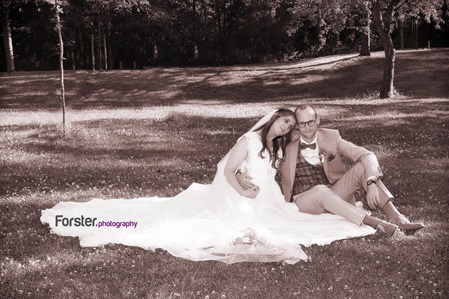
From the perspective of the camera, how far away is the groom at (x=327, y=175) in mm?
8078

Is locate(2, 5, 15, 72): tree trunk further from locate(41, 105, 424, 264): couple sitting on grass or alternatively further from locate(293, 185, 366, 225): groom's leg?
locate(293, 185, 366, 225): groom's leg

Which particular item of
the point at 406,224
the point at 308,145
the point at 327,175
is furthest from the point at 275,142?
the point at 406,224

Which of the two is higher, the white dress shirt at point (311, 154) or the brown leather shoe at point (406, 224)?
the white dress shirt at point (311, 154)

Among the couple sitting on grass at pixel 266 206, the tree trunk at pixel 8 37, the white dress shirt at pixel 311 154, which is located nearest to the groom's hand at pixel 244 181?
the couple sitting on grass at pixel 266 206

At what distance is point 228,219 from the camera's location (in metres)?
8.51

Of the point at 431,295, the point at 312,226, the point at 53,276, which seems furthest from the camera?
the point at 312,226

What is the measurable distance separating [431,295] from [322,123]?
14371 millimetres

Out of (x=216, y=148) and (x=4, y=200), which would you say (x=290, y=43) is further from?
(x=4, y=200)

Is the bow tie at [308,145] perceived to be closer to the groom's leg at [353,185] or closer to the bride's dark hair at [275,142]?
the bride's dark hair at [275,142]

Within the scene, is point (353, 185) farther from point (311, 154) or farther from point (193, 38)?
point (193, 38)

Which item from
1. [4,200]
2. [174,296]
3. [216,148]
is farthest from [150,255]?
[216,148]

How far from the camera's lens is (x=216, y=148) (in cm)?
1577

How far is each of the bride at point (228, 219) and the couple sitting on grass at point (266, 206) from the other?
2cm

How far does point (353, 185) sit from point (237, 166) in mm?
1945
